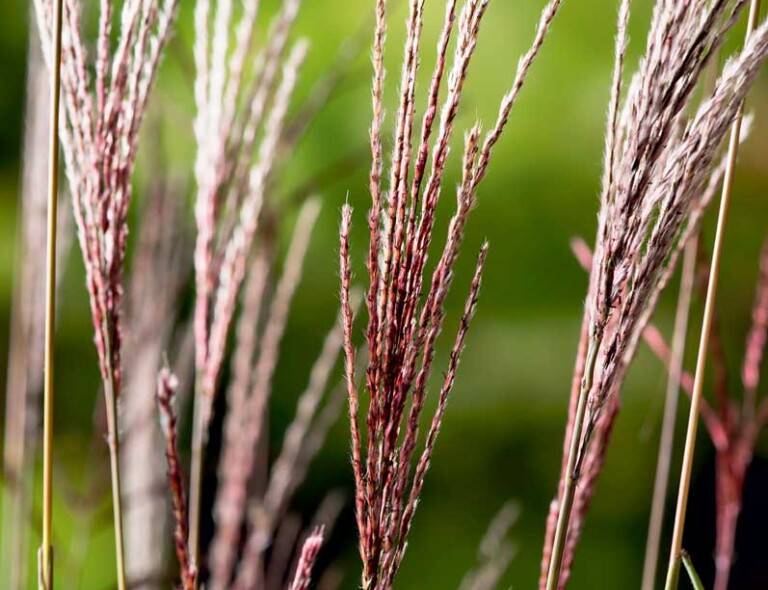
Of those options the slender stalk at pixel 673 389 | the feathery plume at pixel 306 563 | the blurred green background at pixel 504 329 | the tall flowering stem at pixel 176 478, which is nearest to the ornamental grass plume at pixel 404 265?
the feathery plume at pixel 306 563

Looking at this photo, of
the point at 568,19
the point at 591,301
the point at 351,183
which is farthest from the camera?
the point at 351,183

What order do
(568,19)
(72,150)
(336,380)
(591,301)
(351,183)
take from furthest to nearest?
(351,183) → (336,380) → (568,19) → (72,150) → (591,301)

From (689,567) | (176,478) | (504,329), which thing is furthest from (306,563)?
(504,329)

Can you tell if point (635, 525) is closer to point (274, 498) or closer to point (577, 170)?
point (577, 170)

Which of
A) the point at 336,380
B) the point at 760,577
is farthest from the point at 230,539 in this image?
the point at 760,577

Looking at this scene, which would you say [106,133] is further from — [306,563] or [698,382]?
[698,382]

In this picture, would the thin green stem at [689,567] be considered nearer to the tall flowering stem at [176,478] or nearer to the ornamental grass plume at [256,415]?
the tall flowering stem at [176,478]

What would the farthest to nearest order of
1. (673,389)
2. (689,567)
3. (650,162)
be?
(673,389) → (689,567) → (650,162)

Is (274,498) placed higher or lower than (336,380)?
higher
